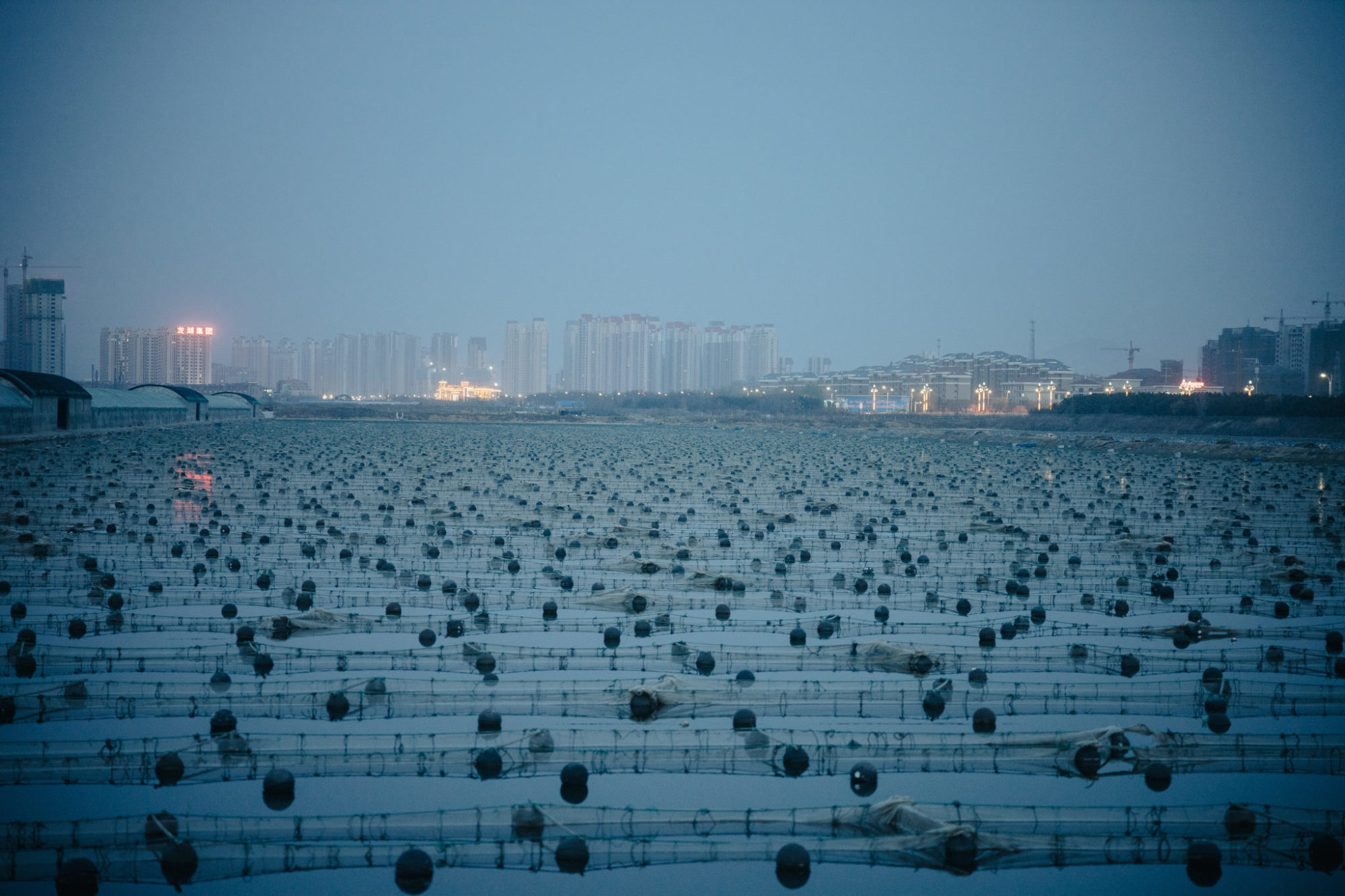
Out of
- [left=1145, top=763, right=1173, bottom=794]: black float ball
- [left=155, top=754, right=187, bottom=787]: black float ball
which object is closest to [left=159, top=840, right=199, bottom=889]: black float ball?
[left=155, top=754, right=187, bottom=787]: black float ball

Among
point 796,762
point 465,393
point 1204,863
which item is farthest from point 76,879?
point 465,393

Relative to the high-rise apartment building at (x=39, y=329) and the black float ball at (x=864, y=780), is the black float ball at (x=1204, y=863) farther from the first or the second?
the high-rise apartment building at (x=39, y=329)

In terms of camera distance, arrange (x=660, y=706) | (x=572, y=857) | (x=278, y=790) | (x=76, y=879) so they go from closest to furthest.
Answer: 1. (x=76, y=879)
2. (x=572, y=857)
3. (x=278, y=790)
4. (x=660, y=706)

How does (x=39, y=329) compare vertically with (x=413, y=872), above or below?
above

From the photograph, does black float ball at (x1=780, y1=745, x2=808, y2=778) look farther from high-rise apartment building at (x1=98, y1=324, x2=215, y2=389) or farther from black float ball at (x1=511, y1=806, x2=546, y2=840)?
high-rise apartment building at (x1=98, y1=324, x2=215, y2=389)

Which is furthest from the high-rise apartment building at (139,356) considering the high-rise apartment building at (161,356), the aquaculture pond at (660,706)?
the aquaculture pond at (660,706)

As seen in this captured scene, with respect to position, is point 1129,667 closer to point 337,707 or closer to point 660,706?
point 660,706
